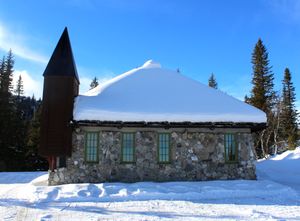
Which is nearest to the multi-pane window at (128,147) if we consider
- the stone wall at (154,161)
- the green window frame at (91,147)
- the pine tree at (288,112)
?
the stone wall at (154,161)

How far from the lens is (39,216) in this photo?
9453 millimetres

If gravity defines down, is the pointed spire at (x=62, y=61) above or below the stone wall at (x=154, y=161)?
above

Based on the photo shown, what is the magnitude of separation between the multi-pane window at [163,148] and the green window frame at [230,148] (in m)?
2.63

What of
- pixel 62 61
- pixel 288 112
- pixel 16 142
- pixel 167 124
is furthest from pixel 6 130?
pixel 288 112

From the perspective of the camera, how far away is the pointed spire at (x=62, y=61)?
16.1 meters

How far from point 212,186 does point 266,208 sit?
3.42 meters

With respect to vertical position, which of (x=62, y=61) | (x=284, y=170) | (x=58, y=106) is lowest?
(x=284, y=170)

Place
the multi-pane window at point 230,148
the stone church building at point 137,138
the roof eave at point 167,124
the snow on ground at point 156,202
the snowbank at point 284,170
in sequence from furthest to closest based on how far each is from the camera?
the snowbank at point 284,170, the multi-pane window at point 230,148, the stone church building at point 137,138, the roof eave at point 167,124, the snow on ground at point 156,202

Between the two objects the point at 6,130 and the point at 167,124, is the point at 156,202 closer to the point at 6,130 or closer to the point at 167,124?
the point at 167,124

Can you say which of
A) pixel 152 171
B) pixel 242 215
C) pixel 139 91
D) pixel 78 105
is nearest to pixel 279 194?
pixel 242 215

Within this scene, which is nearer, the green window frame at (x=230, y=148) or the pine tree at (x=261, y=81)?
the green window frame at (x=230, y=148)

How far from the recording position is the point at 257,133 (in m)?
39.5

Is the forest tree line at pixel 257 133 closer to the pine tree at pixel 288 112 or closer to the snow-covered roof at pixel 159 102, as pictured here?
the pine tree at pixel 288 112

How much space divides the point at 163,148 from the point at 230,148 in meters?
3.06
